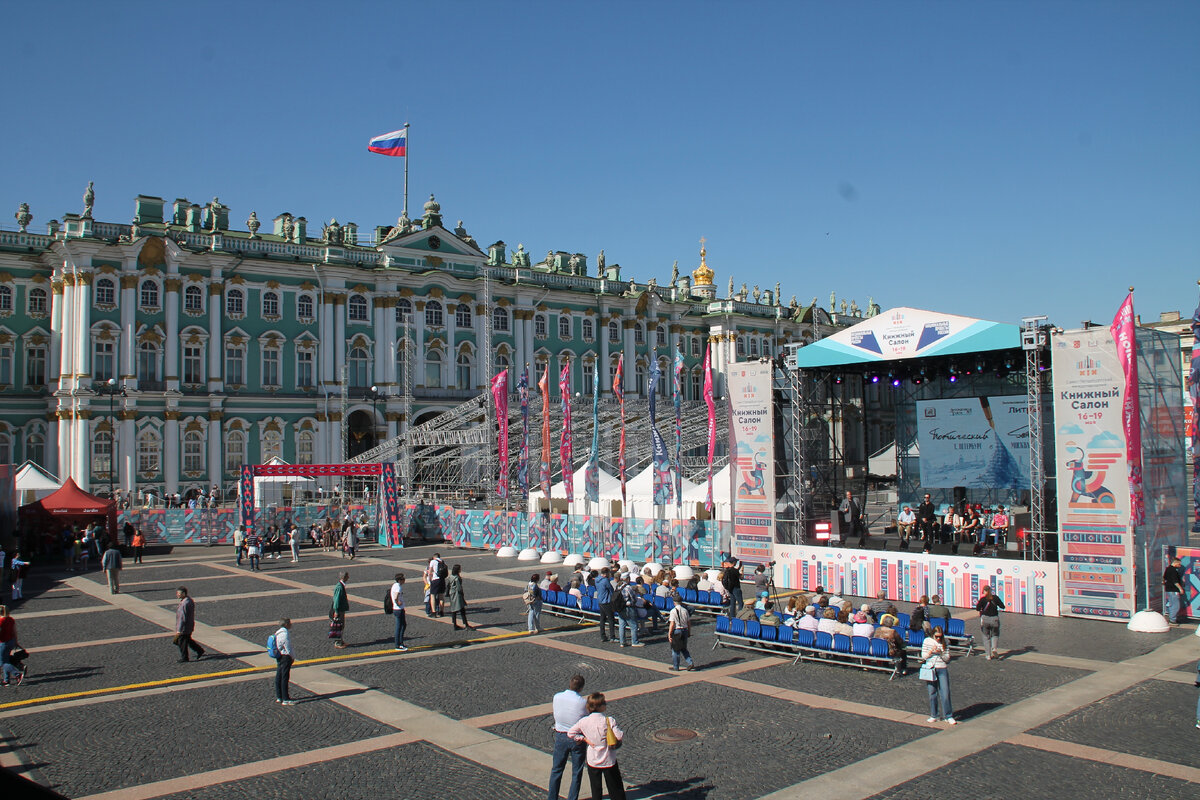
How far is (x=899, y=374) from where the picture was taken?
97.5ft

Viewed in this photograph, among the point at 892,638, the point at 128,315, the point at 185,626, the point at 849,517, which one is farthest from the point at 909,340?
the point at 128,315

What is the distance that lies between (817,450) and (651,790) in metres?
19.8

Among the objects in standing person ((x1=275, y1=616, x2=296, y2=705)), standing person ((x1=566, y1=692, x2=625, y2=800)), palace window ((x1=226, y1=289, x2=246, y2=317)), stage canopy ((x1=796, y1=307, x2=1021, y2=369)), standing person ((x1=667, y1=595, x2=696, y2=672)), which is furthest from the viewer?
palace window ((x1=226, y1=289, x2=246, y2=317))

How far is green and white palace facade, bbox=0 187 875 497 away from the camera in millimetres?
A: 49000

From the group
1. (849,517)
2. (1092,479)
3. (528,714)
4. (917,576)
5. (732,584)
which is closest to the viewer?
(528,714)

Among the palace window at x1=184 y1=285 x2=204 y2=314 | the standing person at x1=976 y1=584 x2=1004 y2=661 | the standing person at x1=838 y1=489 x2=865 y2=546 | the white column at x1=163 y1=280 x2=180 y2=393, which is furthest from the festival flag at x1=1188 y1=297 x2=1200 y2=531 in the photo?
the palace window at x1=184 y1=285 x2=204 y2=314

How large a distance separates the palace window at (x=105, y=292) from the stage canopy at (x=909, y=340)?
39.0 meters

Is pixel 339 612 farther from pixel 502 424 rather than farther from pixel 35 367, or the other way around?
pixel 35 367

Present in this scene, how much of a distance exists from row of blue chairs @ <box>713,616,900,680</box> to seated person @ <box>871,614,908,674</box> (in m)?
0.08

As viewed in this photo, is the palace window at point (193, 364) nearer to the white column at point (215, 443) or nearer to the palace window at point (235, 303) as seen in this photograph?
the white column at point (215, 443)

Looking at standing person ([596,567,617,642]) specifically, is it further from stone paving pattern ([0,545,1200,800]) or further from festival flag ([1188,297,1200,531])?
festival flag ([1188,297,1200,531])

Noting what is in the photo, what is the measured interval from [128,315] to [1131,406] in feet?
155

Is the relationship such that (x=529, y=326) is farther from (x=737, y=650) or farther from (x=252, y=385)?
(x=737, y=650)

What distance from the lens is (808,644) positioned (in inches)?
661
